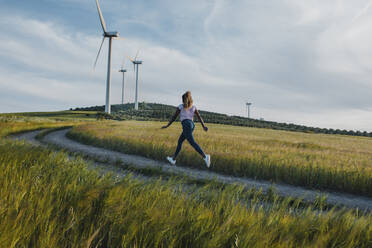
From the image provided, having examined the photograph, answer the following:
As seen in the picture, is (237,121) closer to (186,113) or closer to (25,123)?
(25,123)

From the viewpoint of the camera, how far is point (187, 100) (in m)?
8.99

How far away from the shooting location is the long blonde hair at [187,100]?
898cm

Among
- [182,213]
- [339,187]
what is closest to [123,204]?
[182,213]

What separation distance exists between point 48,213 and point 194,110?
7.48 metres

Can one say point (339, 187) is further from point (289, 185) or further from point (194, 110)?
point (194, 110)

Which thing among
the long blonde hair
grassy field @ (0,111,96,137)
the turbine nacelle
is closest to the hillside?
the turbine nacelle

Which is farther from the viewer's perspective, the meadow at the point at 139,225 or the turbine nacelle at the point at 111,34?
the turbine nacelle at the point at 111,34

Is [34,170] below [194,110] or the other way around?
below

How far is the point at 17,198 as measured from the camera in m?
2.04

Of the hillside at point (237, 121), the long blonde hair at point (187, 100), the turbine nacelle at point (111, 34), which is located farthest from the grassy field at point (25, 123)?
the turbine nacelle at point (111, 34)

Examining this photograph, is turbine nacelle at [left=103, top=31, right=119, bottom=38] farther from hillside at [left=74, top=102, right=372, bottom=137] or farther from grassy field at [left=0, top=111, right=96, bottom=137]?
grassy field at [left=0, top=111, right=96, bottom=137]

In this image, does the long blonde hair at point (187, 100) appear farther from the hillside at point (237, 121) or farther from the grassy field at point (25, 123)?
the hillside at point (237, 121)

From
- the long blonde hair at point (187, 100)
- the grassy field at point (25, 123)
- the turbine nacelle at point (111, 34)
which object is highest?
the turbine nacelle at point (111, 34)

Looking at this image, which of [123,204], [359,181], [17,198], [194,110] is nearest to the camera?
[17,198]
